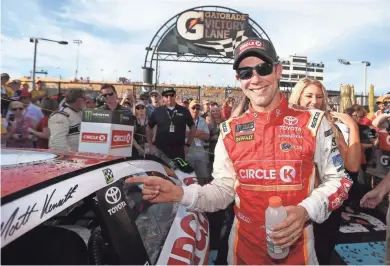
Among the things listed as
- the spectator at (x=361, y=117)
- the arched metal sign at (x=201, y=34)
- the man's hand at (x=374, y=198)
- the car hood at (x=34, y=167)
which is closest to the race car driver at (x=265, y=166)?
the car hood at (x=34, y=167)

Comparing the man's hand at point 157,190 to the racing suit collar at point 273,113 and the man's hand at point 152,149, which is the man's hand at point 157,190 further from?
the man's hand at point 152,149

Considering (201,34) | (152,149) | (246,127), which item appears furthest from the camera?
(201,34)

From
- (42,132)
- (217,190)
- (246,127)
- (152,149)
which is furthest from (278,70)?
(42,132)

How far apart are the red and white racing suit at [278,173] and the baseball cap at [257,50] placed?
0.84 feet

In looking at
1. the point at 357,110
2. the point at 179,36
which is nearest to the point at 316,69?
the point at 179,36

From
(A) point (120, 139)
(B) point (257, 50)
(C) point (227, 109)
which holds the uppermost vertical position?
(C) point (227, 109)

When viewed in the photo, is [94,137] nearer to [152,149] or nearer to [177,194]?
[177,194]

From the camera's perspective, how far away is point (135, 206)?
1.95 meters

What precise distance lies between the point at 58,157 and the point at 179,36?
21.3 metres

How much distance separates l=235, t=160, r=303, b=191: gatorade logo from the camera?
5.46 ft

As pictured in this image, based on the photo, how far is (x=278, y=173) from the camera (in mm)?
1666

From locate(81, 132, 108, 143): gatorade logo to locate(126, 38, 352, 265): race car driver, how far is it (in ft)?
5.67

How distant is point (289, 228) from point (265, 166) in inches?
14.1

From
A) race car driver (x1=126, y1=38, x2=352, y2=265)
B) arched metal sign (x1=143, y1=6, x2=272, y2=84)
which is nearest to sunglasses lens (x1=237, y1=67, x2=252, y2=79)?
race car driver (x1=126, y1=38, x2=352, y2=265)
